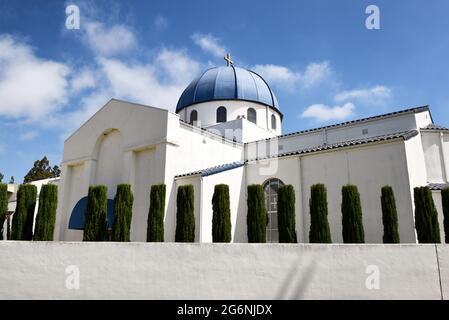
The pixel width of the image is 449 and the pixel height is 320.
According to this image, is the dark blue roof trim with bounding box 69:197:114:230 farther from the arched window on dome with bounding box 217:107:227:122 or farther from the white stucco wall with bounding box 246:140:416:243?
the arched window on dome with bounding box 217:107:227:122

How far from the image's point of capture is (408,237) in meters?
13.0

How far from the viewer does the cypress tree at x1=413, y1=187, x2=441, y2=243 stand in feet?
35.4

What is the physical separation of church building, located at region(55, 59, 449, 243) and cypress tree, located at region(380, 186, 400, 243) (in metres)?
2.12

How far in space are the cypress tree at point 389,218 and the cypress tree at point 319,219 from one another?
1.78 metres

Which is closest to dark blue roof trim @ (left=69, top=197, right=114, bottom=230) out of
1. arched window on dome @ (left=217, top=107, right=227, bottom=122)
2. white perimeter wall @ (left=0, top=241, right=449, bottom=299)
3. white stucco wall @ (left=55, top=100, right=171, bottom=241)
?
white stucco wall @ (left=55, top=100, right=171, bottom=241)

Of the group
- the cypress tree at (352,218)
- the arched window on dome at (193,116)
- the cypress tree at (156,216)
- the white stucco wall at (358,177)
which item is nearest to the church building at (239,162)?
the white stucco wall at (358,177)

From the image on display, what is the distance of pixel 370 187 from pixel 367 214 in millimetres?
1123

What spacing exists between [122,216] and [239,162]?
7943mm

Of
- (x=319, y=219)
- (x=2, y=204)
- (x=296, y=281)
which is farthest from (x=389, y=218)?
(x=2, y=204)

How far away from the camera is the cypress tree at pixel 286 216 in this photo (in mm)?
11938

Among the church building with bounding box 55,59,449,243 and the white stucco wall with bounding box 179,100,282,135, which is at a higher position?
the white stucco wall with bounding box 179,100,282,135
